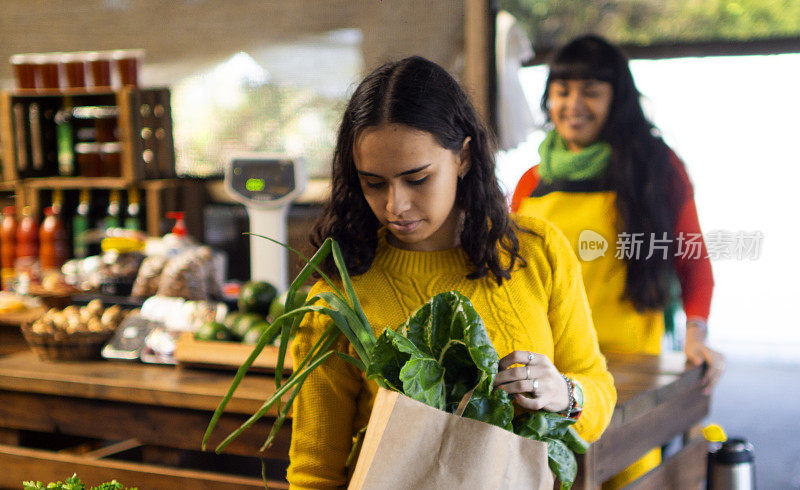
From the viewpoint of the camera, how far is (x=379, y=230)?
4.16 feet

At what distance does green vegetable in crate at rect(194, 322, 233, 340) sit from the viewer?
1904mm

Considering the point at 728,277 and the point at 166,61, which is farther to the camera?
the point at 166,61

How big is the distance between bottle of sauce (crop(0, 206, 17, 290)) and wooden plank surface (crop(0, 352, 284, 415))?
6.63ft

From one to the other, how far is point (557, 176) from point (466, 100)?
3.82 ft

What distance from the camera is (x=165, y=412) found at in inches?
69.4

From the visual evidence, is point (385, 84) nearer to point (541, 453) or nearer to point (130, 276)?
point (541, 453)

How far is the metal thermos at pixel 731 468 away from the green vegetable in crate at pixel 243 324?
1.12 m

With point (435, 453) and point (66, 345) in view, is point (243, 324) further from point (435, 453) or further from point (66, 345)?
point (435, 453)

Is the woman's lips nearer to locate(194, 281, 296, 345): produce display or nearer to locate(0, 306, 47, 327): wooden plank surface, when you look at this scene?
locate(194, 281, 296, 345): produce display

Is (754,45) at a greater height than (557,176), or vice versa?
(754,45)

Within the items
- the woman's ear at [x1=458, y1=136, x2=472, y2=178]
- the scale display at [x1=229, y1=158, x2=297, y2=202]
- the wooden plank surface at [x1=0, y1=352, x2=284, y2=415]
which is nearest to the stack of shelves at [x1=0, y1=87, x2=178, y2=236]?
the scale display at [x1=229, y1=158, x2=297, y2=202]

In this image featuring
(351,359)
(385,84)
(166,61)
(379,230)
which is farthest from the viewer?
(166,61)

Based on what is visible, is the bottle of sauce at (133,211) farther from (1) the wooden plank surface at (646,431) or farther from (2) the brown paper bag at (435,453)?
(2) the brown paper bag at (435,453)

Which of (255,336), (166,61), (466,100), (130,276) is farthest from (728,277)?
(166,61)
